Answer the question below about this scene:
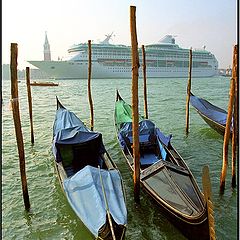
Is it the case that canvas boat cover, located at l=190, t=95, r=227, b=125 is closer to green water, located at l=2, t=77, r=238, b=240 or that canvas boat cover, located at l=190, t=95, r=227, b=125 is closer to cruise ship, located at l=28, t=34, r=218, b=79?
green water, located at l=2, t=77, r=238, b=240

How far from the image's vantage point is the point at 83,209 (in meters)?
3.04

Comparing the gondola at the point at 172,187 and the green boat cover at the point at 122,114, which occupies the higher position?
the green boat cover at the point at 122,114

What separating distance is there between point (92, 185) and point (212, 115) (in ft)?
17.0

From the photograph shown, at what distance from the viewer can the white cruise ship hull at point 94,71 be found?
3788 centimetres

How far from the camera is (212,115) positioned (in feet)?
25.0

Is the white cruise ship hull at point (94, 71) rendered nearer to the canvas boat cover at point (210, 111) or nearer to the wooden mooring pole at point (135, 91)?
the canvas boat cover at point (210, 111)

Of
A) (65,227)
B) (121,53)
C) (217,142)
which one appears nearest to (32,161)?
(65,227)

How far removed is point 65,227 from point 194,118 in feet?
23.5

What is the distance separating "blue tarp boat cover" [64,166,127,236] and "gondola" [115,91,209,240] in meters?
0.50

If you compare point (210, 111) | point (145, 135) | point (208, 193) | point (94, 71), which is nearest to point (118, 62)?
point (94, 71)

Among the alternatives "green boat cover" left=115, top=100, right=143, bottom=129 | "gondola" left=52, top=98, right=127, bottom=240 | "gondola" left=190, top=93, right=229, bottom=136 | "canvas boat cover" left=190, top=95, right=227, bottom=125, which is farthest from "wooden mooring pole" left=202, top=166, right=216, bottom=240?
"canvas boat cover" left=190, top=95, right=227, bottom=125

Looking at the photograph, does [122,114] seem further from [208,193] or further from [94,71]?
[94,71]

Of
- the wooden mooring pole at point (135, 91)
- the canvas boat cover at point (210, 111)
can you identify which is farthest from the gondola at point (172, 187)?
the canvas boat cover at point (210, 111)

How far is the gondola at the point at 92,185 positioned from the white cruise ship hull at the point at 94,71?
Answer: 33.0 m
